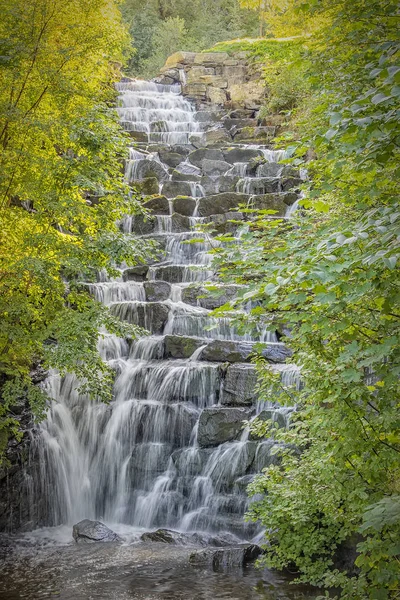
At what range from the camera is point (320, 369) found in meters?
4.95

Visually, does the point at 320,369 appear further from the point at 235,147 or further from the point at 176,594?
the point at 235,147

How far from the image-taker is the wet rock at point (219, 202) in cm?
1864

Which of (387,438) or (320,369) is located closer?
(387,438)

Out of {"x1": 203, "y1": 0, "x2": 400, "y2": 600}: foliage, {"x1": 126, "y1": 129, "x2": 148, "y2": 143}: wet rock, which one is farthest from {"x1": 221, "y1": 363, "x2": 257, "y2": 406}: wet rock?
{"x1": 126, "y1": 129, "x2": 148, "y2": 143}: wet rock

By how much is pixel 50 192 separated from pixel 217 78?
1001 inches

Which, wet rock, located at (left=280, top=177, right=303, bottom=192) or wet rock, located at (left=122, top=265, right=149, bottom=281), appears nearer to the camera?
wet rock, located at (left=122, top=265, right=149, bottom=281)

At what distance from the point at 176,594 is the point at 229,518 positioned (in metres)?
2.46

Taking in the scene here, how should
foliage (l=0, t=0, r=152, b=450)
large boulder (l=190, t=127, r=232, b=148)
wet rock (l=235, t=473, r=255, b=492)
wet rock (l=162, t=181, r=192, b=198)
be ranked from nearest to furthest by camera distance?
foliage (l=0, t=0, r=152, b=450)
wet rock (l=235, t=473, r=255, b=492)
wet rock (l=162, t=181, r=192, b=198)
large boulder (l=190, t=127, r=232, b=148)

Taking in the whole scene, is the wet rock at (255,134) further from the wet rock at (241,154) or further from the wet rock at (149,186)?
the wet rock at (149,186)

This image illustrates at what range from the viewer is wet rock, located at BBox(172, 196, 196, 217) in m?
18.9

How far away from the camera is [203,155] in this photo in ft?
76.2

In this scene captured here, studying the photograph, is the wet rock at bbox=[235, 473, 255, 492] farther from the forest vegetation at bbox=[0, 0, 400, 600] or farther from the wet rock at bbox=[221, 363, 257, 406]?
the wet rock at bbox=[221, 363, 257, 406]

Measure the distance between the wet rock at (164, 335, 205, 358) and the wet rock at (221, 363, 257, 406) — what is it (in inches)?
60.2

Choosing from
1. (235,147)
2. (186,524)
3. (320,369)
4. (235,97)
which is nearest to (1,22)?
(320,369)
